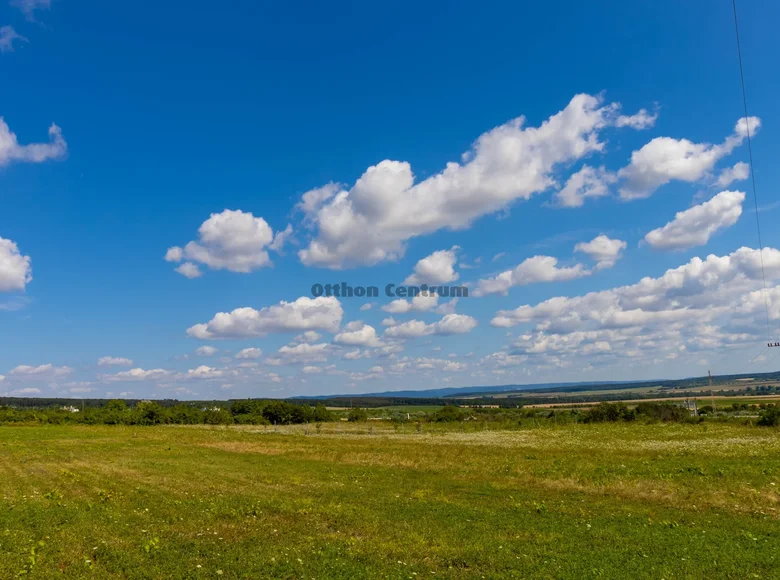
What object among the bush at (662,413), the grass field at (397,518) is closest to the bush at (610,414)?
the bush at (662,413)

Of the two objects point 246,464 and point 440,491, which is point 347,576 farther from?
point 246,464

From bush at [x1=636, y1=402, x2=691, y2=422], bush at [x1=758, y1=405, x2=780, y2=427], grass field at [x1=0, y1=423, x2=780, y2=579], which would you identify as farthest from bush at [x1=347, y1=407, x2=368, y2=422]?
grass field at [x1=0, y1=423, x2=780, y2=579]

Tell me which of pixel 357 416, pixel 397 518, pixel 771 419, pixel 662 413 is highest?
pixel 397 518

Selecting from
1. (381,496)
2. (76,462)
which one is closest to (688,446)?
(381,496)

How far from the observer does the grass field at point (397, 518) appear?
13812 mm

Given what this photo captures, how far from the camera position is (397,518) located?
20.1 metres

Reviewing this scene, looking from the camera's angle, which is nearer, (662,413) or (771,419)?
(771,419)

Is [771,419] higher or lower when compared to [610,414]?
higher

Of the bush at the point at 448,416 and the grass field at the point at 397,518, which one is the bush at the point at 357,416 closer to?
the bush at the point at 448,416

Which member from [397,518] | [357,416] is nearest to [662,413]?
[357,416]

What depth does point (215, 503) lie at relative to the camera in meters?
22.3

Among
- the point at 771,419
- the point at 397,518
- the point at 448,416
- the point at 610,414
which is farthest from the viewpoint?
the point at 448,416

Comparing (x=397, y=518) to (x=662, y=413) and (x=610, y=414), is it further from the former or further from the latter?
(x=662, y=413)

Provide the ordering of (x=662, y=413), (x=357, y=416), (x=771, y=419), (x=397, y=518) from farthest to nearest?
(x=357, y=416)
(x=662, y=413)
(x=771, y=419)
(x=397, y=518)
